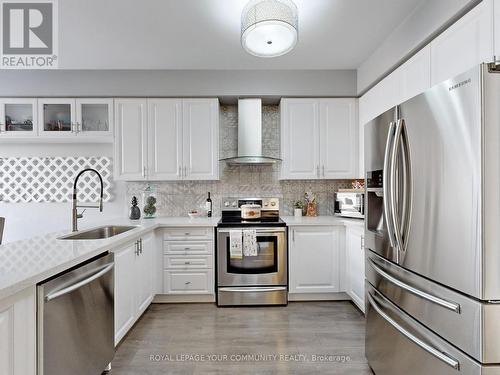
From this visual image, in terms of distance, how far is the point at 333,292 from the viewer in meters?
3.11

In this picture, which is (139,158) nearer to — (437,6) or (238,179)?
(238,179)

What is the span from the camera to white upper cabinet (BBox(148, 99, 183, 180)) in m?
3.36

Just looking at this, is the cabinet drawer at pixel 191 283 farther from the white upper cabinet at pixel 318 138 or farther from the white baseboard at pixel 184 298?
the white upper cabinet at pixel 318 138

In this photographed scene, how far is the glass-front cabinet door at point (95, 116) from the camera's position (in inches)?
130

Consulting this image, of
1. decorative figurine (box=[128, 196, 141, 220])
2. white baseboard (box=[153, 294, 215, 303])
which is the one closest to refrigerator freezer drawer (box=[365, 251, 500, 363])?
white baseboard (box=[153, 294, 215, 303])

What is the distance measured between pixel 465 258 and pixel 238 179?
2.83m

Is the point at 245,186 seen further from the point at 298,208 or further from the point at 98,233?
the point at 98,233

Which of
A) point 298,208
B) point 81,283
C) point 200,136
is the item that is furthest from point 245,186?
point 81,283

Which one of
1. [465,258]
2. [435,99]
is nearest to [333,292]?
[465,258]

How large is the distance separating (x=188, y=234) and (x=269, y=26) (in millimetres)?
2121

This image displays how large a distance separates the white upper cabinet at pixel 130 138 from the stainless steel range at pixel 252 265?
4.06ft

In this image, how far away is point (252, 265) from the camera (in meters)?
3.03

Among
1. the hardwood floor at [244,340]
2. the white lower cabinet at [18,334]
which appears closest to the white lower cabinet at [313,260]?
the hardwood floor at [244,340]

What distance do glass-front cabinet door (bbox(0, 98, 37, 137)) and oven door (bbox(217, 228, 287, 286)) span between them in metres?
2.46
